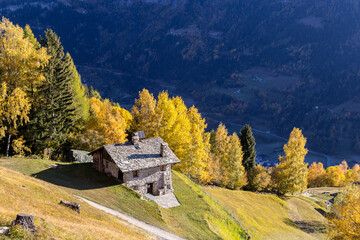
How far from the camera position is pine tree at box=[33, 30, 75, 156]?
48.2 m

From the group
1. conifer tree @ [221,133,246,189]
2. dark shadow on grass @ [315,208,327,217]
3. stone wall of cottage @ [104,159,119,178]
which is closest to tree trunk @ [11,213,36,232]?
stone wall of cottage @ [104,159,119,178]

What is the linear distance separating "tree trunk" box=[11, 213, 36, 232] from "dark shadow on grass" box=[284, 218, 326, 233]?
53474 millimetres

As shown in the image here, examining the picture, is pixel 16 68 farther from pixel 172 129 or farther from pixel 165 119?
pixel 172 129

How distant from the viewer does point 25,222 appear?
15.5 meters

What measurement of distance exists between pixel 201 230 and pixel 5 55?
115 feet

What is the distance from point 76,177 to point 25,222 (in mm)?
26093

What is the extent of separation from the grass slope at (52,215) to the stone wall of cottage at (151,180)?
12.2 metres

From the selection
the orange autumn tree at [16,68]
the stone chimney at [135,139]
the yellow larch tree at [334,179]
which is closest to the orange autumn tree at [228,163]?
the stone chimney at [135,139]

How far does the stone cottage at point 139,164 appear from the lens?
4081cm

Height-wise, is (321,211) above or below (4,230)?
below

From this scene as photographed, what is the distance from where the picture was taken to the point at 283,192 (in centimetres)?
7244

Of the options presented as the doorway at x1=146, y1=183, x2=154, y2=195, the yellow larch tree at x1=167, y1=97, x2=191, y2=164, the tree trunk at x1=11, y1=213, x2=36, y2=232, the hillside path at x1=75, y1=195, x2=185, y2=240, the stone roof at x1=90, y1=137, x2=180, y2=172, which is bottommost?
the hillside path at x1=75, y1=195, x2=185, y2=240

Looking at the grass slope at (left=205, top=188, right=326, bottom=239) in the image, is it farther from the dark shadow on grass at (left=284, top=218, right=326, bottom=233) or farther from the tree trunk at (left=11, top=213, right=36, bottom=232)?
the tree trunk at (left=11, top=213, right=36, bottom=232)

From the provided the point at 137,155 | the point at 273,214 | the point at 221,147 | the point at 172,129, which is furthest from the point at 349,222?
the point at 221,147
